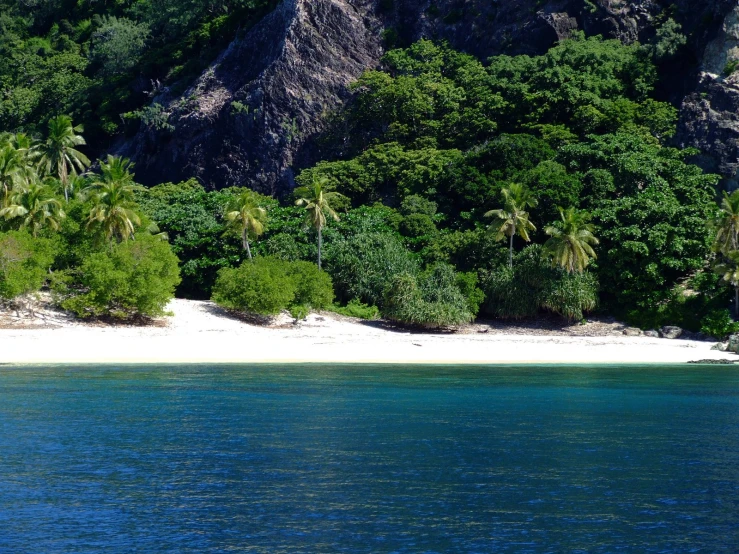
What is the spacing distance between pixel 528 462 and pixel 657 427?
8.02m

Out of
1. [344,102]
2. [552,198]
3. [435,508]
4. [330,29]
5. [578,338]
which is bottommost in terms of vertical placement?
[435,508]

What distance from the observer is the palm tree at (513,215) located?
64.6 metres

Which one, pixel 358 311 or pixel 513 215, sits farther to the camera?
pixel 513 215

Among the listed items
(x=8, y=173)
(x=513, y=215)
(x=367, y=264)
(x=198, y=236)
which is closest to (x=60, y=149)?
(x=8, y=173)

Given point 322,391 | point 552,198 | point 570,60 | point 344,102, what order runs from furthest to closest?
1. point 344,102
2. point 570,60
3. point 552,198
4. point 322,391

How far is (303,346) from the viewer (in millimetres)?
55625

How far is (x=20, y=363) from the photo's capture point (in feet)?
160

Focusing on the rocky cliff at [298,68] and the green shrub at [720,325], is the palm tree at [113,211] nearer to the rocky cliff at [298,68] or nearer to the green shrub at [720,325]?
the rocky cliff at [298,68]

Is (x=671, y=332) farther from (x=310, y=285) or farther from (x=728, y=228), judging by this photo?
(x=310, y=285)

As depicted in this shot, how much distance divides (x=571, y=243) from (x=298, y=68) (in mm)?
43525

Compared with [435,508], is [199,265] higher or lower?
higher

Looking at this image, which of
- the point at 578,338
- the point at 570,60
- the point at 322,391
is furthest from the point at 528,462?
the point at 570,60

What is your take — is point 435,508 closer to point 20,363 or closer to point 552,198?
point 20,363

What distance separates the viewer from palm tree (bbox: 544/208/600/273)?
60938 millimetres
